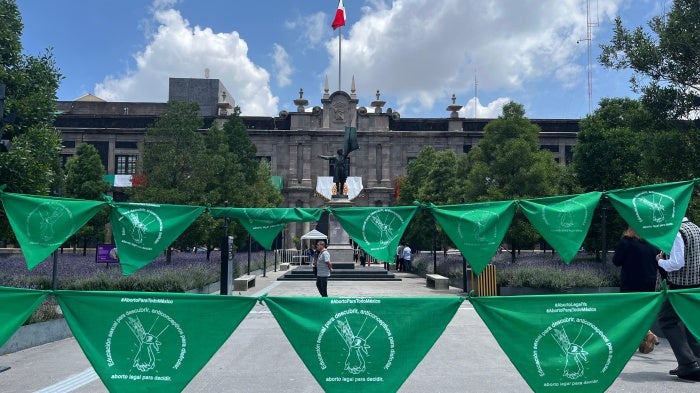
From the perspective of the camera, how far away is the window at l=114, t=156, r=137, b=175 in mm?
58406

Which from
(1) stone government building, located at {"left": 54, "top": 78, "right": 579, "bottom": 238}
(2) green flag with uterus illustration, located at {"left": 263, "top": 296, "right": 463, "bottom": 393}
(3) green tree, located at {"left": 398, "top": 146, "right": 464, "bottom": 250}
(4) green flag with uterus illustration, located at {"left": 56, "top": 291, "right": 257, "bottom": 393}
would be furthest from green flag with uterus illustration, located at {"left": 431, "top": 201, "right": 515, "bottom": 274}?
(1) stone government building, located at {"left": 54, "top": 78, "right": 579, "bottom": 238}

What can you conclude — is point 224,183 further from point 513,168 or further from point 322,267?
point 322,267

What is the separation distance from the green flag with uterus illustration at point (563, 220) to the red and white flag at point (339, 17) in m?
38.8

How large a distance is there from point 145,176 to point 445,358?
67.6 feet

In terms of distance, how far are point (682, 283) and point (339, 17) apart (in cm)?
4006

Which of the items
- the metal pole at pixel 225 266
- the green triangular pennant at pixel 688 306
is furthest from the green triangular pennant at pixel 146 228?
the metal pole at pixel 225 266

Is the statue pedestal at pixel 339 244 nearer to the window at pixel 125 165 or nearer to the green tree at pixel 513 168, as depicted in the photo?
the green tree at pixel 513 168

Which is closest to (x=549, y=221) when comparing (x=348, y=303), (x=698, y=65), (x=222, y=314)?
(x=348, y=303)

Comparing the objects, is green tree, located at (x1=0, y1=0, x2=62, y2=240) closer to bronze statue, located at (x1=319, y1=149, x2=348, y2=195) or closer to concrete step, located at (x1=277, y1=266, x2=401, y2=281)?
concrete step, located at (x1=277, y1=266, x2=401, y2=281)

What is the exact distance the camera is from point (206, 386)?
7199 millimetres

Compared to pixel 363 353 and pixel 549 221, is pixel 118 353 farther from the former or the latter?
pixel 549 221

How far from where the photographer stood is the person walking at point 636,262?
827 centimetres

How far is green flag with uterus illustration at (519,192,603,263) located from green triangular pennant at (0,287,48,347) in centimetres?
591

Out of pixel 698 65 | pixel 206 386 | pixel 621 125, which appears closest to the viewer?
pixel 206 386
